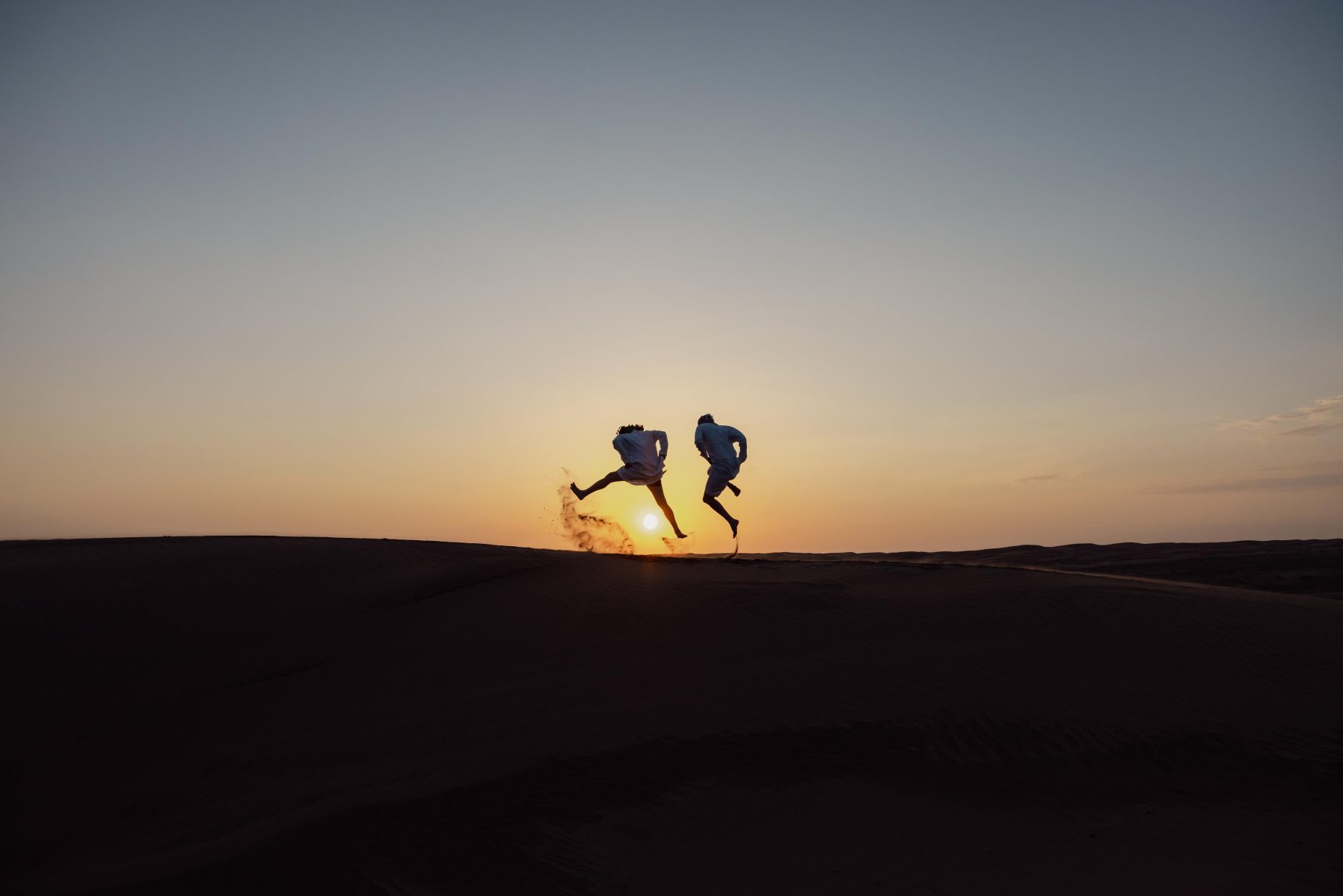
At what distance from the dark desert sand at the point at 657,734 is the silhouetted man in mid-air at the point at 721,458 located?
407 cm

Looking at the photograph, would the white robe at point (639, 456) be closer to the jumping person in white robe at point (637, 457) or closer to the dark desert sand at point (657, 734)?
the jumping person in white robe at point (637, 457)

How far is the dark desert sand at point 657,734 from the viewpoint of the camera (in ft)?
15.7

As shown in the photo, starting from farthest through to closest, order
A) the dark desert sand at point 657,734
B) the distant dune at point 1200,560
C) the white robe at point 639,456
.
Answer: the distant dune at point 1200,560 → the white robe at point 639,456 → the dark desert sand at point 657,734

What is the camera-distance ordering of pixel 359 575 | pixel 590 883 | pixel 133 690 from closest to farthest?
pixel 590 883, pixel 133 690, pixel 359 575

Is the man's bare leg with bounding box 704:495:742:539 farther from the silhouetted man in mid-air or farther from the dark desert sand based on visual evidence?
the dark desert sand

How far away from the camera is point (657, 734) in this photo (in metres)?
6.20

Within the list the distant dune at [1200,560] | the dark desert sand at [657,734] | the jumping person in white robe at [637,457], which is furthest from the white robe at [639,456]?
the dark desert sand at [657,734]

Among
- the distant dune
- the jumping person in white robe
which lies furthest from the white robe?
the distant dune

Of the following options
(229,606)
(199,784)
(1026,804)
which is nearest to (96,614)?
(229,606)

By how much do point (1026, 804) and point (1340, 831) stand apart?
5.73 feet

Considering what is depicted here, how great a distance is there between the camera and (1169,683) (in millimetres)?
7223

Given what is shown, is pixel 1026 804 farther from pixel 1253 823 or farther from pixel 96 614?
pixel 96 614

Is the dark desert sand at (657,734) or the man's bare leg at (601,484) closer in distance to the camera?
the dark desert sand at (657,734)

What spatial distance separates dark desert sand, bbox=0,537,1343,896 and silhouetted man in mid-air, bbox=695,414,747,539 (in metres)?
4.07
